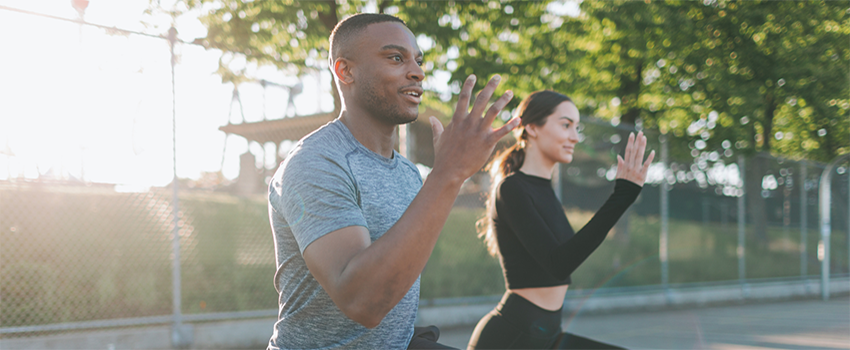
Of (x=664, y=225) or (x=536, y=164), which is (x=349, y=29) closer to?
(x=536, y=164)

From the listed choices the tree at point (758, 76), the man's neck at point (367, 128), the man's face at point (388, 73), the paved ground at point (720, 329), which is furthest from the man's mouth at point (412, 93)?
the tree at point (758, 76)

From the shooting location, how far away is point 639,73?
14156 mm

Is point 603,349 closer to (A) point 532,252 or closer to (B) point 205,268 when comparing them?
(A) point 532,252

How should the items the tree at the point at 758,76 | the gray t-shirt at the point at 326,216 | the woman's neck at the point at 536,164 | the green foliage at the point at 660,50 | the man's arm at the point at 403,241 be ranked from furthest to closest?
the tree at the point at 758,76 < the green foliage at the point at 660,50 < the woman's neck at the point at 536,164 < the gray t-shirt at the point at 326,216 < the man's arm at the point at 403,241

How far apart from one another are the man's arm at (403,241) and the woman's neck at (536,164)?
1.77 m

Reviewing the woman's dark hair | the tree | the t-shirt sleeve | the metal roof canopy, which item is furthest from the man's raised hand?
the tree

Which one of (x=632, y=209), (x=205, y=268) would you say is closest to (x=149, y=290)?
(x=205, y=268)

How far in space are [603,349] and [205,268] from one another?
566cm

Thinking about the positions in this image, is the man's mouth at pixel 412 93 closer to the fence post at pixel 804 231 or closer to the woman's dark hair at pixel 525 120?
the woman's dark hair at pixel 525 120

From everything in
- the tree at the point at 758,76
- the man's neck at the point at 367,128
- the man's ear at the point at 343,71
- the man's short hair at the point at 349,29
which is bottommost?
the man's neck at the point at 367,128

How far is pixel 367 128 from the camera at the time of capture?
182 cm

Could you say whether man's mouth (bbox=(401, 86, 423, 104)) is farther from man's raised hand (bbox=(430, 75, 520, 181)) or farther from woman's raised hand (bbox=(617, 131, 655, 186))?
woman's raised hand (bbox=(617, 131, 655, 186))

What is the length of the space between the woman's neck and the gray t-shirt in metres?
1.41

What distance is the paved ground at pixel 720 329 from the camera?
25.1 ft
